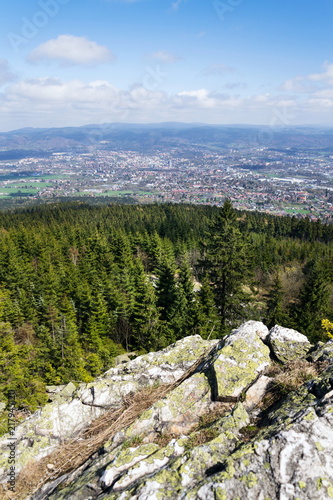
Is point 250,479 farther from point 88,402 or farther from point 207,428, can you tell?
point 88,402

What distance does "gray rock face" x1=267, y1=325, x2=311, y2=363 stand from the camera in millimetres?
6176

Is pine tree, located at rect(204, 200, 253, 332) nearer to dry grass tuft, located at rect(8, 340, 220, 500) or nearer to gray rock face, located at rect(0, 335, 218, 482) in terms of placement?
gray rock face, located at rect(0, 335, 218, 482)

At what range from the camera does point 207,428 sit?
169 inches

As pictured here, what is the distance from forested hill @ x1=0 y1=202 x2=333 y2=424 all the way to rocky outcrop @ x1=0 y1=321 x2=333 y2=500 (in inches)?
308

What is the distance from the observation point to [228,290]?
1977cm

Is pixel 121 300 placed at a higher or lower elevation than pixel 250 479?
lower

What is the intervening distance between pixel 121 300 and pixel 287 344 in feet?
79.3

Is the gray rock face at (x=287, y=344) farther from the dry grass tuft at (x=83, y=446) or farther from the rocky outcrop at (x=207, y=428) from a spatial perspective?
the dry grass tuft at (x=83, y=446)

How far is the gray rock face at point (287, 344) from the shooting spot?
243 inches

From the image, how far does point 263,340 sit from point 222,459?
391cm

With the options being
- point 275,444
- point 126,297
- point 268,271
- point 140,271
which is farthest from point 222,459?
point 268,271

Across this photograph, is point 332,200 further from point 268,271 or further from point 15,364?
point 15,364

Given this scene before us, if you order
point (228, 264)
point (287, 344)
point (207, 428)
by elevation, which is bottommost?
point (228, 264)

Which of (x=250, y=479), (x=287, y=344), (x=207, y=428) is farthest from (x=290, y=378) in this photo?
(x=250, y=479)
